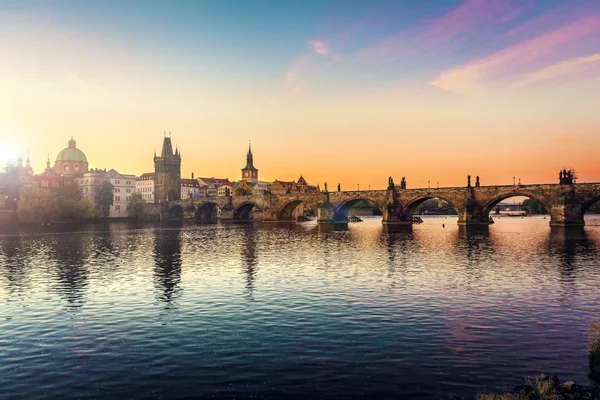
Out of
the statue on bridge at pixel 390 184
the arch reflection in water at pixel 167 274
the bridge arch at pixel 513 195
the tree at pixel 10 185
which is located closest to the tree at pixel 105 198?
the tree at pixel 10 185

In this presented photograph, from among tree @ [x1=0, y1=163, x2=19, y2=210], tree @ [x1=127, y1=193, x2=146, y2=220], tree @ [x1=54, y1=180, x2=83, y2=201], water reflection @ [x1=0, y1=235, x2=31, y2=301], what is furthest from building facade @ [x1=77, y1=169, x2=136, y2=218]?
water reflection @ [x1=0, y1=235, x2=31, y2=301]

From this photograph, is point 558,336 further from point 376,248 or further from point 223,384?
point 376,248

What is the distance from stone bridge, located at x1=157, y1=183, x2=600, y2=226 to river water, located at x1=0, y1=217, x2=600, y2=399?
53.2m

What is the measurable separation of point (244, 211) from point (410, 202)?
2913 inches

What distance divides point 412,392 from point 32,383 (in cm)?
1018

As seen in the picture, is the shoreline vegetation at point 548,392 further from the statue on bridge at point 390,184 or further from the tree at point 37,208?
the tree at point 37,208

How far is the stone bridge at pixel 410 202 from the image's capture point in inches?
3322

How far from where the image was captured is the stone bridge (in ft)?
277

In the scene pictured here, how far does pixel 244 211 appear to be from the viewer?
167 meters

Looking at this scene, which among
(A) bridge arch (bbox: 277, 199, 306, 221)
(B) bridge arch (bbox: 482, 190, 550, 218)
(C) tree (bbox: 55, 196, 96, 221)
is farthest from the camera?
(A) bridge arch (bbox: 277, 199, 306, 221)

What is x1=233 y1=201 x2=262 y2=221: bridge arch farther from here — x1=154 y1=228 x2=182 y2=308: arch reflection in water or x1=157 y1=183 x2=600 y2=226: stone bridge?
x1=154 y1=228 x2=182 y2=308: arch reflection in water

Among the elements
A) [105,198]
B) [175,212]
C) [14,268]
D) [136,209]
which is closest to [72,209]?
[105,198]

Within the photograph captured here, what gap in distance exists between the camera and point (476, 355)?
15.2 metres

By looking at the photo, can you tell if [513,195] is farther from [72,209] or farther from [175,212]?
[175,212]
